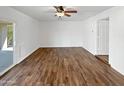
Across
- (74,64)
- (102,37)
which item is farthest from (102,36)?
(74,64)

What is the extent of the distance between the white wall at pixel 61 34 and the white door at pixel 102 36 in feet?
16.4

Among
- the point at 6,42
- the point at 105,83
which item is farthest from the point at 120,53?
the point at 6,42

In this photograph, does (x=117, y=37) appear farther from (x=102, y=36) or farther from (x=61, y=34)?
(x=61, y=34)

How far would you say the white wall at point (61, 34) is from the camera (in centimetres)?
1412

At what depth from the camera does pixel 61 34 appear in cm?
1423

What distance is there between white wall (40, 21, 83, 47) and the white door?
5.00 m

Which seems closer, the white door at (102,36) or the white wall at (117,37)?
the white wall at (117,37)

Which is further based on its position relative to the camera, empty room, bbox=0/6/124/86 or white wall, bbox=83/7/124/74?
white wall, bbox=83/7/124/74

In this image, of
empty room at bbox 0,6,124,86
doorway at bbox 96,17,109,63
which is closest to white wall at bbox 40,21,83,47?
empty room at bbox 0,6,124,86

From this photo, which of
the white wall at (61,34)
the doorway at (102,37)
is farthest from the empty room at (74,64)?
the white wall at (61,34)

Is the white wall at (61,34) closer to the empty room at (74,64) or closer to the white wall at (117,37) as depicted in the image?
the empty room at (74,64)

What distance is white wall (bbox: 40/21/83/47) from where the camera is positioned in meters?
14.1

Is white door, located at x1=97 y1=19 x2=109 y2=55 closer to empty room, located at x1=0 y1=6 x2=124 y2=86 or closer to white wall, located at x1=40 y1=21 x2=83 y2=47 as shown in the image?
empty room, located at x1=0 y1=6 x2=124 y2=86
